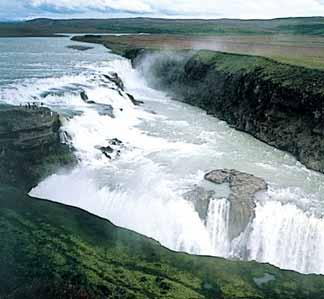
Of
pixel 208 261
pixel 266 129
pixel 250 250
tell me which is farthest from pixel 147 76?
pixel 208 261

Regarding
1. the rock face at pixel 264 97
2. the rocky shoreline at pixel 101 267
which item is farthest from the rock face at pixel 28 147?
the rock face at pixel 264 97

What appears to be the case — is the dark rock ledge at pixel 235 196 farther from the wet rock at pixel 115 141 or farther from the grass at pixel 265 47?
the grass at pixel 265 47

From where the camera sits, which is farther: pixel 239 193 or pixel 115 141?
pixel 115 141

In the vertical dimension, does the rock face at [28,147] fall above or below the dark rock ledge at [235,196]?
above

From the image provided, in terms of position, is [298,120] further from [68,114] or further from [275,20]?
[275,20]

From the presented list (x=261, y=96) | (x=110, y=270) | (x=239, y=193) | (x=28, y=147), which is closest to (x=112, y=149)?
(x=28, y=147)

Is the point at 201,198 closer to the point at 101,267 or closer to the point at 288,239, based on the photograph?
the point at 288,239
